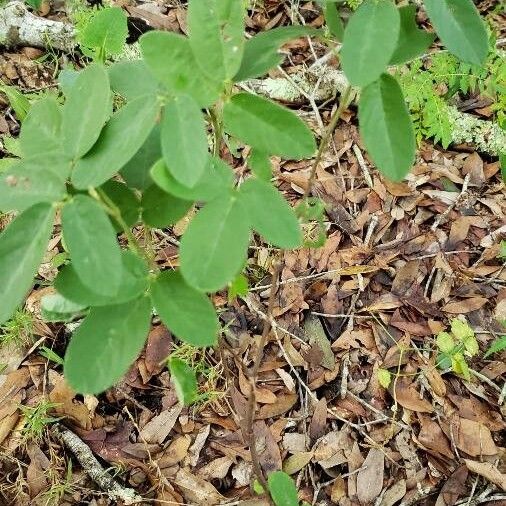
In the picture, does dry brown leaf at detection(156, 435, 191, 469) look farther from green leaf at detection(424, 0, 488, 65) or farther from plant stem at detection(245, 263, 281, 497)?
green leaf at detection(424, 0, 488, 65)

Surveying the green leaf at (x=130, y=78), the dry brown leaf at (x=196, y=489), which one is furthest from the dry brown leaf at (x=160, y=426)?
the green leaf at (x=130, y=78)

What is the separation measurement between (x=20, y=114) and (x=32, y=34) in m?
1.40

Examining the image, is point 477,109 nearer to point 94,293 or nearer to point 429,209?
point 429,209

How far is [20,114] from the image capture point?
1.76 m

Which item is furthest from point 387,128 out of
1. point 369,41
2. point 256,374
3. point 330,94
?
point 330,94

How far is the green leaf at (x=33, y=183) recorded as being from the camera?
898mm

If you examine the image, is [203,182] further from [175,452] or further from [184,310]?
[175,452]

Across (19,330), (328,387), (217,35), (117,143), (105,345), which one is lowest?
(328,387)

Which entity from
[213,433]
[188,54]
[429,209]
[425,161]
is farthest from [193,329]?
[425,161]

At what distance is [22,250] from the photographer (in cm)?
91

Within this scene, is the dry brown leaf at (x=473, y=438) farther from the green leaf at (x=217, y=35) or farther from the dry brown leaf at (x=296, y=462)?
the green leaf at (x=217, y=35)

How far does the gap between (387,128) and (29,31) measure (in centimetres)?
249

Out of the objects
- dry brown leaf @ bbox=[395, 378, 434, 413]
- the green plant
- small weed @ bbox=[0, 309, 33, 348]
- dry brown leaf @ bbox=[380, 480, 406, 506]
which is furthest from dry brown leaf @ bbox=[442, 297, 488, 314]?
small weed @ bbox=[0, 309, 33, 348]

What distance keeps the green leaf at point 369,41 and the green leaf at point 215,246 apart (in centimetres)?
27
